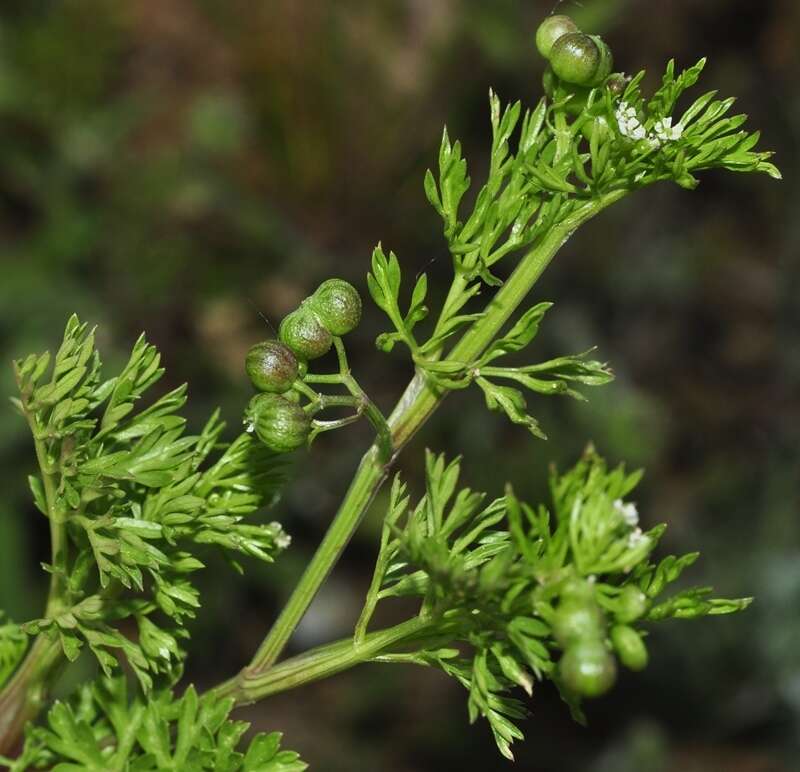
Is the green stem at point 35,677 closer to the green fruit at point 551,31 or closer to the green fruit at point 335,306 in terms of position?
the green fruit at point 335,306

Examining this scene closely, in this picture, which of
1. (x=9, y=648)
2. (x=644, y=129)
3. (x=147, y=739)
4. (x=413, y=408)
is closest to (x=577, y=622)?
(x=413, y=408)

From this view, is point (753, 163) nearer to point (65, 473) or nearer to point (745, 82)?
point (65, 473)

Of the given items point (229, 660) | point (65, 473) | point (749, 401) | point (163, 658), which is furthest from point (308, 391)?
point (749, 401)

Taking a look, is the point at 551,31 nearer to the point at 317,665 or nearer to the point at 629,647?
the point at 629,647

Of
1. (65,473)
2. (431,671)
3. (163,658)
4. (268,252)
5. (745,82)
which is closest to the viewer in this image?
(65,473)

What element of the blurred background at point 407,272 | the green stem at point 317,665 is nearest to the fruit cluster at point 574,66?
the green stem at point 317,665

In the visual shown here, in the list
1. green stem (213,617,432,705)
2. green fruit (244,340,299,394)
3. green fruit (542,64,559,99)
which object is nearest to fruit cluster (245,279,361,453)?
green fruit (244,340,299,394)
